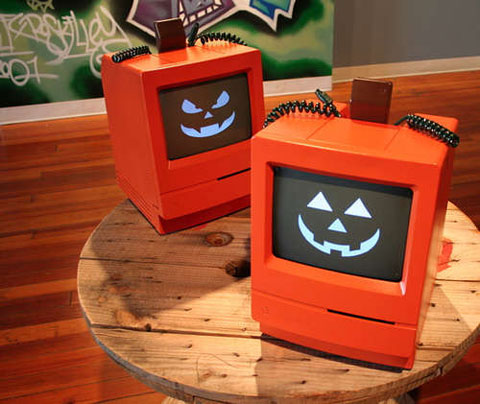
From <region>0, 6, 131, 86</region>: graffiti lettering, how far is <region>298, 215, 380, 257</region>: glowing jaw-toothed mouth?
3.06 m

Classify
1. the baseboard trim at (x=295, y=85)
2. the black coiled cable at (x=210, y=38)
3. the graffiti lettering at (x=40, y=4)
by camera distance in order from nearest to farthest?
the black coiled cable at (x=210, y=38), the graffiti lettering at (x=40, y=4), the baseboard trim at (x=295, y=85)

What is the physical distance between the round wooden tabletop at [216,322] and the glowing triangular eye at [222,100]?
0.25 metres

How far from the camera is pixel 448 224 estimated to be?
107 cm

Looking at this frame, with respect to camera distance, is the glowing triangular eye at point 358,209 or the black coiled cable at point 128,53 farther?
the black coiled cable at point 128,53

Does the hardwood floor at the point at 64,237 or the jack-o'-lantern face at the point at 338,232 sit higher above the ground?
the jack-o'-lantern face at the point at 338,232

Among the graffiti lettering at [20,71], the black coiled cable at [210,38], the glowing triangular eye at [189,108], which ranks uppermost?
the black coiled cable at [210,38]

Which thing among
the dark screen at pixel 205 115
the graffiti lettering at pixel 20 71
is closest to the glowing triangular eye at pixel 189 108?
the dark screen at pixel 205 115

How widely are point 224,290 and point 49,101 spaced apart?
9.85 feet

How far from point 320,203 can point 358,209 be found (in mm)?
52

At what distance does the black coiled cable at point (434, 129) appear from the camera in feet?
2.13

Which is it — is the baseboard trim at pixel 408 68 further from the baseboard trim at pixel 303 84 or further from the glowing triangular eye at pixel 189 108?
the glowing triangular eye at pixel 189 108

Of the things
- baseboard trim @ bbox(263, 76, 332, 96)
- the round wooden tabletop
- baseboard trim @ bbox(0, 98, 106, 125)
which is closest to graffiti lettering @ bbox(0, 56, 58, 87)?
baseboard trim @ bbox(0, 98, 106, 125)

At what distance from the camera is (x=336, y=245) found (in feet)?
2.31

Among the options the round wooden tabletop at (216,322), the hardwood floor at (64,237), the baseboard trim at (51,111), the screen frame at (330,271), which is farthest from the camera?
the baseboard trim at (51,111)
